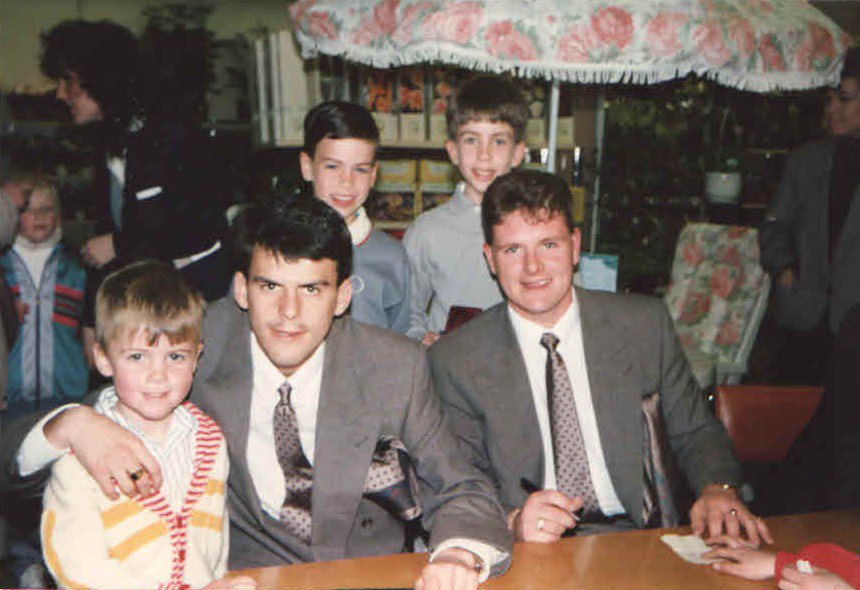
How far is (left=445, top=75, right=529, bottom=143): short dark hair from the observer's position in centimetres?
270

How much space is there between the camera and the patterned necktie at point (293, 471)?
1.61m

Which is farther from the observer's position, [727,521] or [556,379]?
[556,379]

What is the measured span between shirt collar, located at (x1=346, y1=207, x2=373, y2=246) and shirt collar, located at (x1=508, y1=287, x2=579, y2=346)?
0.73 meters

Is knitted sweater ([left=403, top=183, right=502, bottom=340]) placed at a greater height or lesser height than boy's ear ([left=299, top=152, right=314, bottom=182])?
lesser

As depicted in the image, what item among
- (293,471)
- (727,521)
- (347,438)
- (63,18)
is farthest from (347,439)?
(63,18)

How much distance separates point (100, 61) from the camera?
8.93 ft

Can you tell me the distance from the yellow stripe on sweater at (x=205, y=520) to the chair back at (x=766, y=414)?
123 centimetres

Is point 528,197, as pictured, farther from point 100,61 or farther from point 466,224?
point 100,61

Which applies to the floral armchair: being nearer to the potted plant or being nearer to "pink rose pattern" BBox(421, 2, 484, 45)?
the potted plant

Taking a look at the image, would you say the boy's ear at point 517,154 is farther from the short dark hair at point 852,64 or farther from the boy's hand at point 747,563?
the boy's hand at point 747,563

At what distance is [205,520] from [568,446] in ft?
2.79

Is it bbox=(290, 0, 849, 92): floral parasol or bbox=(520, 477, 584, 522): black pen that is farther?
bbox=(290, 0, 849, 92): floral parasol

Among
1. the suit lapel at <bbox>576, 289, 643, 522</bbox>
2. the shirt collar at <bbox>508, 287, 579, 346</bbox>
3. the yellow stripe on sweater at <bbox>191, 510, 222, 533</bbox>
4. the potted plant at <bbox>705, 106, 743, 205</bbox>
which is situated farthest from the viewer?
the potted plant at <bbox>705, 106, 743, 205</bbox>

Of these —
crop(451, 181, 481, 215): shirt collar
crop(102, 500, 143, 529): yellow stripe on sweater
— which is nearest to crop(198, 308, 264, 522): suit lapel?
crop(102, 500, 143, 529): yellow stripe on sweater
